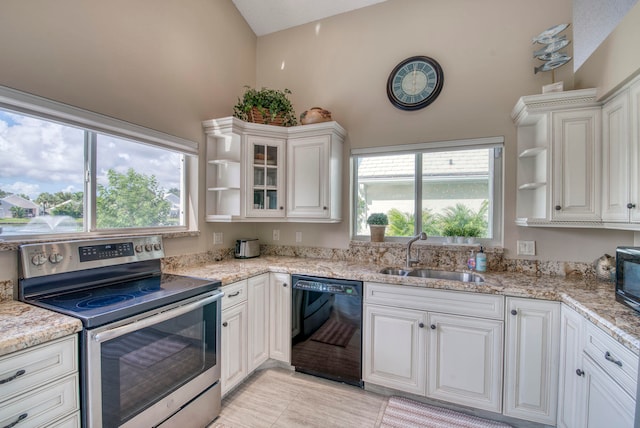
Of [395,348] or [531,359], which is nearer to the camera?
[531,359]

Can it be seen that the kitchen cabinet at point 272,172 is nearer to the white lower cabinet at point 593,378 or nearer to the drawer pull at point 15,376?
the drawer pull at point 15,376

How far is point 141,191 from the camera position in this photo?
217cm

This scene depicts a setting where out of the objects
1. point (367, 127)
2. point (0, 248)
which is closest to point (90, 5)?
point (0, 248)

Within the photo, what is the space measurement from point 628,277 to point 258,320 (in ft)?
7.61

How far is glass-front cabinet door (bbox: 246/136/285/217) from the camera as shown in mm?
2609

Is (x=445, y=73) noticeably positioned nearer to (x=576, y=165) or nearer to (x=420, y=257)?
(x=576, y=165)

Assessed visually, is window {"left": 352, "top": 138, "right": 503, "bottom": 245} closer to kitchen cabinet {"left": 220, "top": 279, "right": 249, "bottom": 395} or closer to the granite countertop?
kitchen cabinet {"left": 220, "top": 279, "right": 249, "bottom": 395}

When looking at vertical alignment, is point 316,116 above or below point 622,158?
above

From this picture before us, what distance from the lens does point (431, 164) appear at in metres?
2.64

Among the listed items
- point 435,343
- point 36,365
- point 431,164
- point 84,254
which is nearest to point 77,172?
point 84,254

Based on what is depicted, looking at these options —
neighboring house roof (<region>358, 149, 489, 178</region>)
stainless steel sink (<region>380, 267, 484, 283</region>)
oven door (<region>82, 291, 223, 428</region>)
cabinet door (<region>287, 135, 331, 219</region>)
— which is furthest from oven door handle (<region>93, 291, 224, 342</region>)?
neighboring house roof (<region>358, 149, 489, 178</region>)

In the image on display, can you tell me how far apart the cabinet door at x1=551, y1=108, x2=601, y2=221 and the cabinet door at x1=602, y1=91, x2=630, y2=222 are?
0.04 meters

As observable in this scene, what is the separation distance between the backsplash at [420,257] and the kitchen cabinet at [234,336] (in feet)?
1.95

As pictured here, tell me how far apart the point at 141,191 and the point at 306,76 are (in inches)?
79.1
